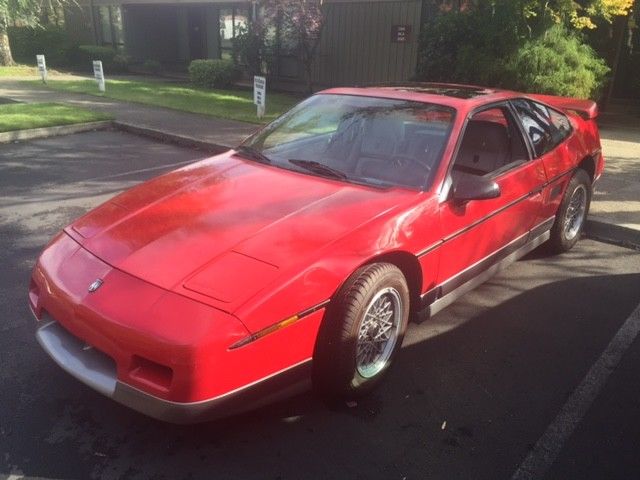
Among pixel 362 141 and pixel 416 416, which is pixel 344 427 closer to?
pixel 416 416

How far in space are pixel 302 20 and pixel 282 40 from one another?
2.12 meters

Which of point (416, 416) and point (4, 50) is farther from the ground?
point (4, 50)

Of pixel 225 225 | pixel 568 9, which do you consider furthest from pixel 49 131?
pixel 568 9

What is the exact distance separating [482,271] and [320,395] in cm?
155

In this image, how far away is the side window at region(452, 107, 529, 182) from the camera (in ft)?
12.9

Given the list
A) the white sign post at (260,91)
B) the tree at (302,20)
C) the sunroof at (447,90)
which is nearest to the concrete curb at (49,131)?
the white sign post at (260,91)

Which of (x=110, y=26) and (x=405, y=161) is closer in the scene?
(x=405, y=161)

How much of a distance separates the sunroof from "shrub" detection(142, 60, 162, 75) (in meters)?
19.8

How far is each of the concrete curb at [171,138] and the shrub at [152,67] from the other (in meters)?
12.5

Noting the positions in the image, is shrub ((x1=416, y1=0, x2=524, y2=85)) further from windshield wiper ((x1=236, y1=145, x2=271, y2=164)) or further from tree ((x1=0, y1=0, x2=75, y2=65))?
tree ((x1=0, y1=0, x2=75, y2=65))

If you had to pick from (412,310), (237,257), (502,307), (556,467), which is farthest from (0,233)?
(556,467)

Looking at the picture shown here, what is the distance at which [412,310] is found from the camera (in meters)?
3.18

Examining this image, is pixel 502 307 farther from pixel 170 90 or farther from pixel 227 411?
pixel 170 90

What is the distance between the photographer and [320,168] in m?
3.42
